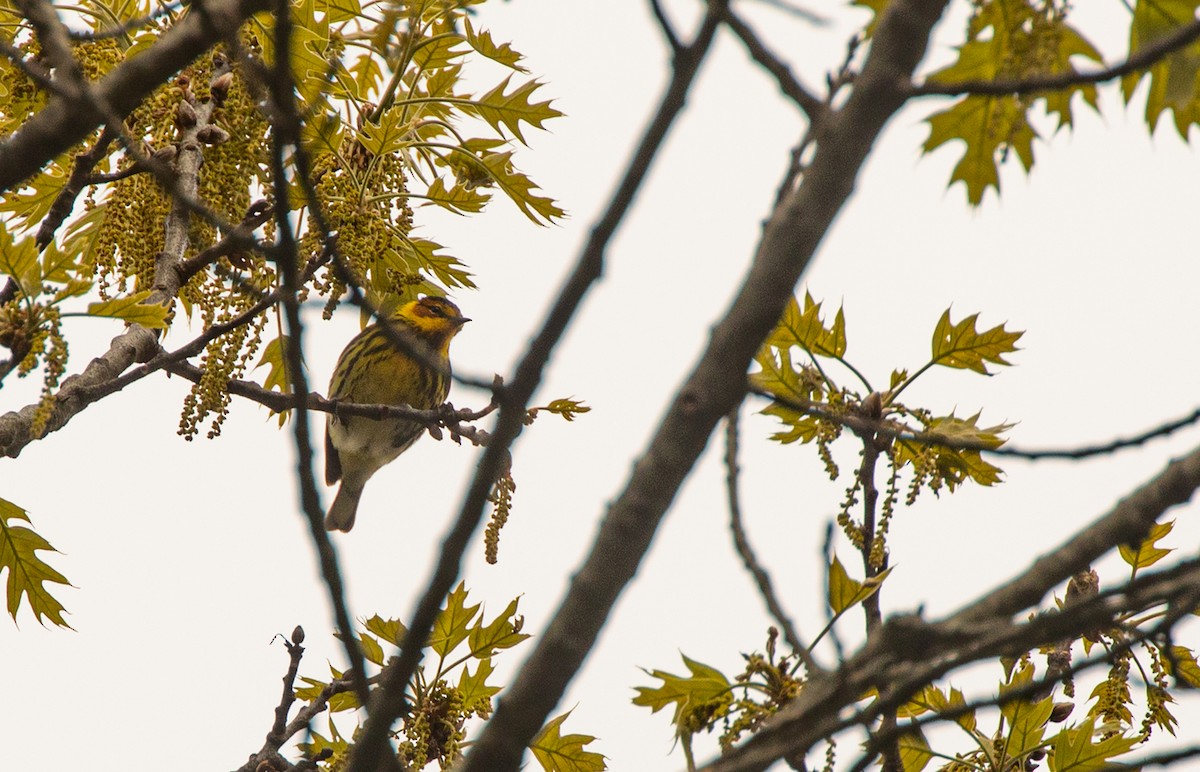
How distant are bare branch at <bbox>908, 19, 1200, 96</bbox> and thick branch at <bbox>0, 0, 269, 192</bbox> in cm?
104

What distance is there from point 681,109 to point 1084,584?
2.37m

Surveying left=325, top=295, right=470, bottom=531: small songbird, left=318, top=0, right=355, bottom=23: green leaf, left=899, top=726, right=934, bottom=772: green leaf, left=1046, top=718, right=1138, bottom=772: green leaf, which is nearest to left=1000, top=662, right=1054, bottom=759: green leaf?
left=1046, top=718, right=1138, bottom=772: green leaf

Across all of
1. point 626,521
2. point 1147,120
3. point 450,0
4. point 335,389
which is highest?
point 335,389

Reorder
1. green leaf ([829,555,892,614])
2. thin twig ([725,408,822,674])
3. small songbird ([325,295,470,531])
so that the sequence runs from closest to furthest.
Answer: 1. thin twig ([725,408,822,674])
2. green leaf ([829,555,892,614])
3. small songbird ([325,295,470,531])

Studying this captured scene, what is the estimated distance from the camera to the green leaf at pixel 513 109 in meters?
4.14

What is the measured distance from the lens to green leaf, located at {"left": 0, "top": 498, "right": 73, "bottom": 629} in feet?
11.3

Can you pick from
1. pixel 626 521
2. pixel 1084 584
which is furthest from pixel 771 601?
pixel 1084 584

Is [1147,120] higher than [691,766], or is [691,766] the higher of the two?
[1147,120]

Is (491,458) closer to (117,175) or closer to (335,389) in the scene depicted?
(117,175)

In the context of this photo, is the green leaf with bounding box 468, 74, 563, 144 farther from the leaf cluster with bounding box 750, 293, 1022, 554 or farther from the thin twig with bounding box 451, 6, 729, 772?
the thin twig with bounding box 451, 6, 729, 772

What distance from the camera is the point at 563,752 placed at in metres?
3.76

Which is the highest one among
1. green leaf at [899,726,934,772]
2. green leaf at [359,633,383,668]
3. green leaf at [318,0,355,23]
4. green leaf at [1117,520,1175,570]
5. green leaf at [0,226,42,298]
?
green leaf at [318,0,355,23]

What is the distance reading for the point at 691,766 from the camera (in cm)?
227

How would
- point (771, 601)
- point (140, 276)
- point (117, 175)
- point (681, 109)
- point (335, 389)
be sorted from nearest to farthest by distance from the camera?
point (681, 109)
point (771, 601)
point (117, 175)
point (140, 276)
point (335, 389)
